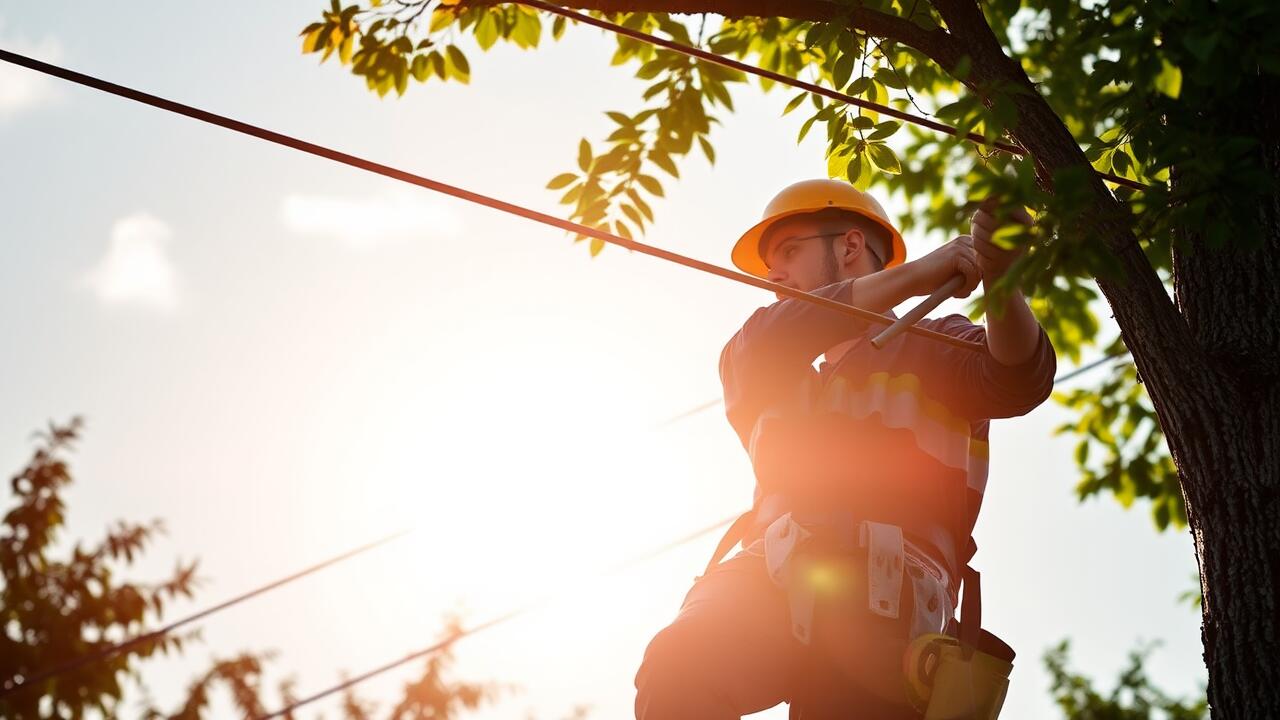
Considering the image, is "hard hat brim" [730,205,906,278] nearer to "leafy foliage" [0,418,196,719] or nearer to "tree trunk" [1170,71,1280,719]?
"tree trunk" [1170,71,1280,719]

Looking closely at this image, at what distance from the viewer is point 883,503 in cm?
291

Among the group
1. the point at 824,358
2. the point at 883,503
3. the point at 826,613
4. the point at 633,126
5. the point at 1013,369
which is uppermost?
the point at 633,126

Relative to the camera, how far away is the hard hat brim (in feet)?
11.6

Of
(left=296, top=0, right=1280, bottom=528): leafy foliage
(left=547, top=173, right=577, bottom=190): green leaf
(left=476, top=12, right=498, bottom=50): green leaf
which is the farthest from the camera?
(left=476, top=12, right=498, bottom=50): green leaf

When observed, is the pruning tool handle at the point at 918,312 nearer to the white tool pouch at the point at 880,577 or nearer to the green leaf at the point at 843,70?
the white tool pouch at the point at 880,577

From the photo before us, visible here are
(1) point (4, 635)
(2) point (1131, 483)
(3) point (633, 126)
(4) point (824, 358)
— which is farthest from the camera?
(1) point (4, 635)

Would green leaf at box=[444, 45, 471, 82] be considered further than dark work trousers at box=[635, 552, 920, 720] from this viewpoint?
Yes

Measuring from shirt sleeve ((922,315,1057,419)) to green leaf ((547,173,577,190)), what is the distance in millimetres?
1648

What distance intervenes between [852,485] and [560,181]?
1.80m

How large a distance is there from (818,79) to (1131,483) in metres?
3.19

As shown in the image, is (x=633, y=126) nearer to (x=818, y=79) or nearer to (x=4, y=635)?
(x=818, y=79)

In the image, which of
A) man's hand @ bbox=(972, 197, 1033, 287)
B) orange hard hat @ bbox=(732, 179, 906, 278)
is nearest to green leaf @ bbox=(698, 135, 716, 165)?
orange hard hat @ bbox=(732, 179, 906, 278)

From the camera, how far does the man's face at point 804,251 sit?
3.41 metres

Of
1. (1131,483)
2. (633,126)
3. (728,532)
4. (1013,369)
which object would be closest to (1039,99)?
(1013,369)
